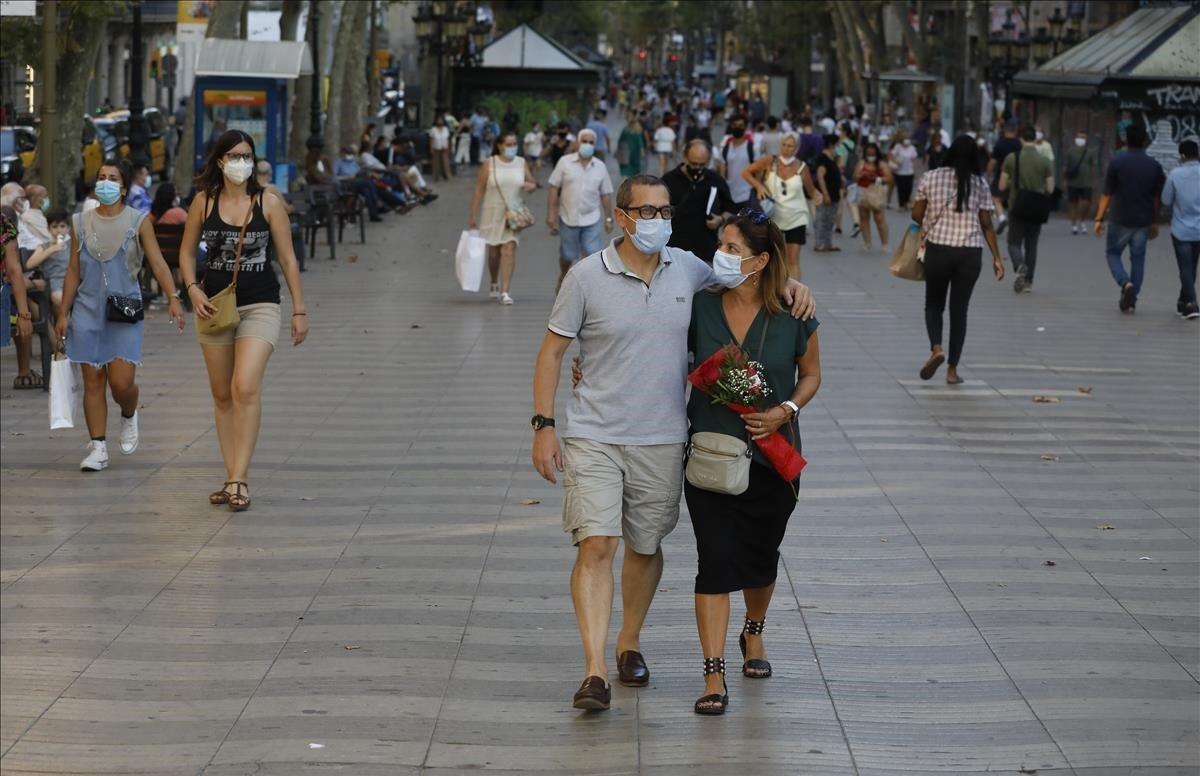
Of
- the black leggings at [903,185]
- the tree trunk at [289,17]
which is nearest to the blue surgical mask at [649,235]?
the black leggings at [903,185]

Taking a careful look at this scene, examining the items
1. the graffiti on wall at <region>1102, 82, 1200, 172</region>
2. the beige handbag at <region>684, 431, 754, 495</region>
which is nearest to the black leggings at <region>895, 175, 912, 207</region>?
the graffiti on wall at <region>1102, 82, 1200, 172</region>

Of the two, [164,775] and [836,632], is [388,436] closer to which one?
[836,632]

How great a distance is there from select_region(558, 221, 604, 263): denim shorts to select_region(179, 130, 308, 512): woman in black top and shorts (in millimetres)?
8061

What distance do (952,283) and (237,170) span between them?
5.66 meters

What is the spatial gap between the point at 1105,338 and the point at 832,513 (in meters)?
7.69

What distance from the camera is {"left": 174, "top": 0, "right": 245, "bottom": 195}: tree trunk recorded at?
2802 cm

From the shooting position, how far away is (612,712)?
20.1 ft

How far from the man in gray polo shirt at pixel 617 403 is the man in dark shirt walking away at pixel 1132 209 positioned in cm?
1257

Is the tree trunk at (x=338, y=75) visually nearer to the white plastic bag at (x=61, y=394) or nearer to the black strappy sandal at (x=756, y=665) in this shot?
the white plastic bag at (x=61, y=394)

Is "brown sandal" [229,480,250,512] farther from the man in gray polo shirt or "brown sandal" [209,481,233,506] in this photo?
the man in gray polo shirt

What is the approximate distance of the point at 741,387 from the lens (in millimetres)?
5965

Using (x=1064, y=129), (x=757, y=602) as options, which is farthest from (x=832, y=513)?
(x=1064, y=129)

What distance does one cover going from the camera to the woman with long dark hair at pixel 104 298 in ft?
33.3

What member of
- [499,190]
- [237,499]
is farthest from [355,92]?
[237,499]
